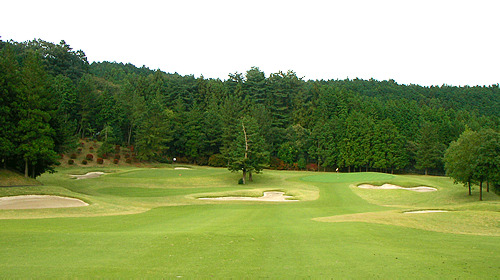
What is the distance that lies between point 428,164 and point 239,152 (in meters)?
50.4

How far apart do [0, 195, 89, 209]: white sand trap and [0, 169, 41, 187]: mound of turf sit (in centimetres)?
805

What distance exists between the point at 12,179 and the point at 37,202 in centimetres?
1110

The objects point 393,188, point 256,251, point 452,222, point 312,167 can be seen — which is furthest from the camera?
point 312,167

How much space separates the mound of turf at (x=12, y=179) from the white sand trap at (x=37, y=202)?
8.05m

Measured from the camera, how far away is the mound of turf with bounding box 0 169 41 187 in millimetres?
31548

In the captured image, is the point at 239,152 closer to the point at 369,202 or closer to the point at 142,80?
the point at 369,202

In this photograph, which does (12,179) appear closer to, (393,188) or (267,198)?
(267,198)

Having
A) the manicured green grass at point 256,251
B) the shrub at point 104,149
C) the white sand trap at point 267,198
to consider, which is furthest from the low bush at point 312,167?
the manicured green grass at point 256,251

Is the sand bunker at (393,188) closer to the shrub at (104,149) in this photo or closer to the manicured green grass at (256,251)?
the manicured green grass at (256,251)

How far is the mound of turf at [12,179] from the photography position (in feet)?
104

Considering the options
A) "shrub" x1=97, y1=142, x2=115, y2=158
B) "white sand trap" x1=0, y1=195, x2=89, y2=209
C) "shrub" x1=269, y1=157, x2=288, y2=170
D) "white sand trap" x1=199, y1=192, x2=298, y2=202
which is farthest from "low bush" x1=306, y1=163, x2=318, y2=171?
"white sand trap" x1=0, y1=195, x2=89, y2=209

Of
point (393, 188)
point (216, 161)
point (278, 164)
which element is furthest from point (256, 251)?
point (278, 164)

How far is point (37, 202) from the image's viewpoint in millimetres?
24109

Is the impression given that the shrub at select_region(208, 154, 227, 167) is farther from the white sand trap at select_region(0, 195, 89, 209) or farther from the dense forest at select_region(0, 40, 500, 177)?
the white sand trap at select_region(0, 195, 89, 209)
